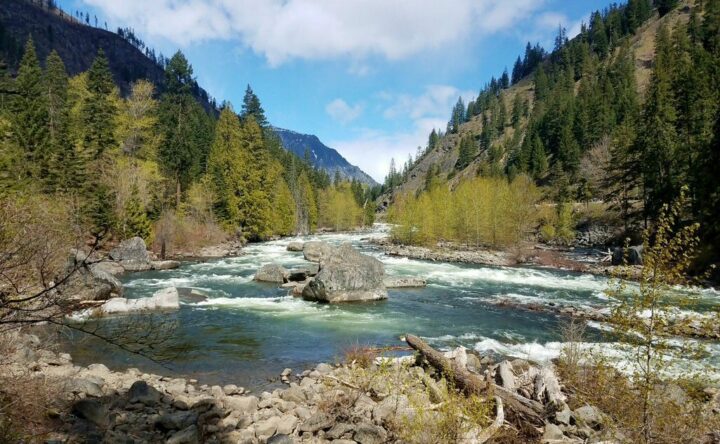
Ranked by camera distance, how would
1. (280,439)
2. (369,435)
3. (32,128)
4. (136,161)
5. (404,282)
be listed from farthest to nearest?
1. (136,161)
2. (32,128)
3. (404,282)
4. (369,435)
5. (280,439)

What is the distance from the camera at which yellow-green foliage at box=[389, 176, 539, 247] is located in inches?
1753

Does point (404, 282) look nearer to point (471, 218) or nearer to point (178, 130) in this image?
point (471, 218)

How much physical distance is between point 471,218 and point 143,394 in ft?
135

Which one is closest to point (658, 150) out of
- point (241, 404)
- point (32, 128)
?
point (241, 404)

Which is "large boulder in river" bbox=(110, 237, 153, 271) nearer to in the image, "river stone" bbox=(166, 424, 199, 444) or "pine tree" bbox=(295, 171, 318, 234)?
"river stone" bbox=(166, 424, 199, 444)

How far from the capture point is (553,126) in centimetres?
9225

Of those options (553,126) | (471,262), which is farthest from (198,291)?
(553,126)

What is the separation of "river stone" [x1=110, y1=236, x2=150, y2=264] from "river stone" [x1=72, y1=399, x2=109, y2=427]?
23538 millimetres

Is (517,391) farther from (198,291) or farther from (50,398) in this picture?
(198,291)

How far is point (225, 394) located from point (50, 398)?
3.47m

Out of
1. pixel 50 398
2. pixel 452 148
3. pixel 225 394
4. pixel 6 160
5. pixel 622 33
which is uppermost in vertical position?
pixel 622 33

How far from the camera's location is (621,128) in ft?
179

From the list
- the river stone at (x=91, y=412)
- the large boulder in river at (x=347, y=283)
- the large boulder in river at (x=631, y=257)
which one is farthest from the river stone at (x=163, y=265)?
the large boulder in river at (x=631, y=257)

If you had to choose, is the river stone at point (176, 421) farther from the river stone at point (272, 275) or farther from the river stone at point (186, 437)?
the river stone at point (272, 275)
